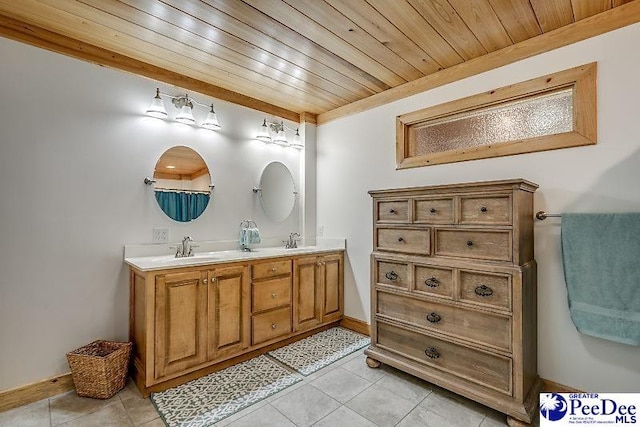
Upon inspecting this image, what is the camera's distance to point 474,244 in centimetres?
195

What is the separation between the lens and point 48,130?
6.77 ft

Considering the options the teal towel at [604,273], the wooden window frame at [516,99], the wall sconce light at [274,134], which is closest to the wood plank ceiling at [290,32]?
the wooden window frame at [516,99]

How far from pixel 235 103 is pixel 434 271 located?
96.7 inches

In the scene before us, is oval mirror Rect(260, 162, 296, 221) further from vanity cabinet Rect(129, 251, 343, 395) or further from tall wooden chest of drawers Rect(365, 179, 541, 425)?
tall wooden chest of drawers Rect(365, 179, 541, 425)

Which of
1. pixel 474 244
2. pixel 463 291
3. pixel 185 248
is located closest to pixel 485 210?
pixel 474 244

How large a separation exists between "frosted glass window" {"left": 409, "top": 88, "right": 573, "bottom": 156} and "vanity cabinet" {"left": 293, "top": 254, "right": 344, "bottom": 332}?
142 centimetres

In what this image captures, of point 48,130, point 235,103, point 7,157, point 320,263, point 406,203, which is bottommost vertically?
point 320,263

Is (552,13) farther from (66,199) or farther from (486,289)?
(66,199)

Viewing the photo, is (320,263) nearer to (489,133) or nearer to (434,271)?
(434,271)

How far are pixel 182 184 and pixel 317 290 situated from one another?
1.64m

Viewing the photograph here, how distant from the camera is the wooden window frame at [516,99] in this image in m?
1.90

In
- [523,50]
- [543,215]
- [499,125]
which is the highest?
[523,50]

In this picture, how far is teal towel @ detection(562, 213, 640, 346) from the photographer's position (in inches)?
66.2

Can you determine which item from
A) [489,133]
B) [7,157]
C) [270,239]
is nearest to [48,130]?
[7,157]
